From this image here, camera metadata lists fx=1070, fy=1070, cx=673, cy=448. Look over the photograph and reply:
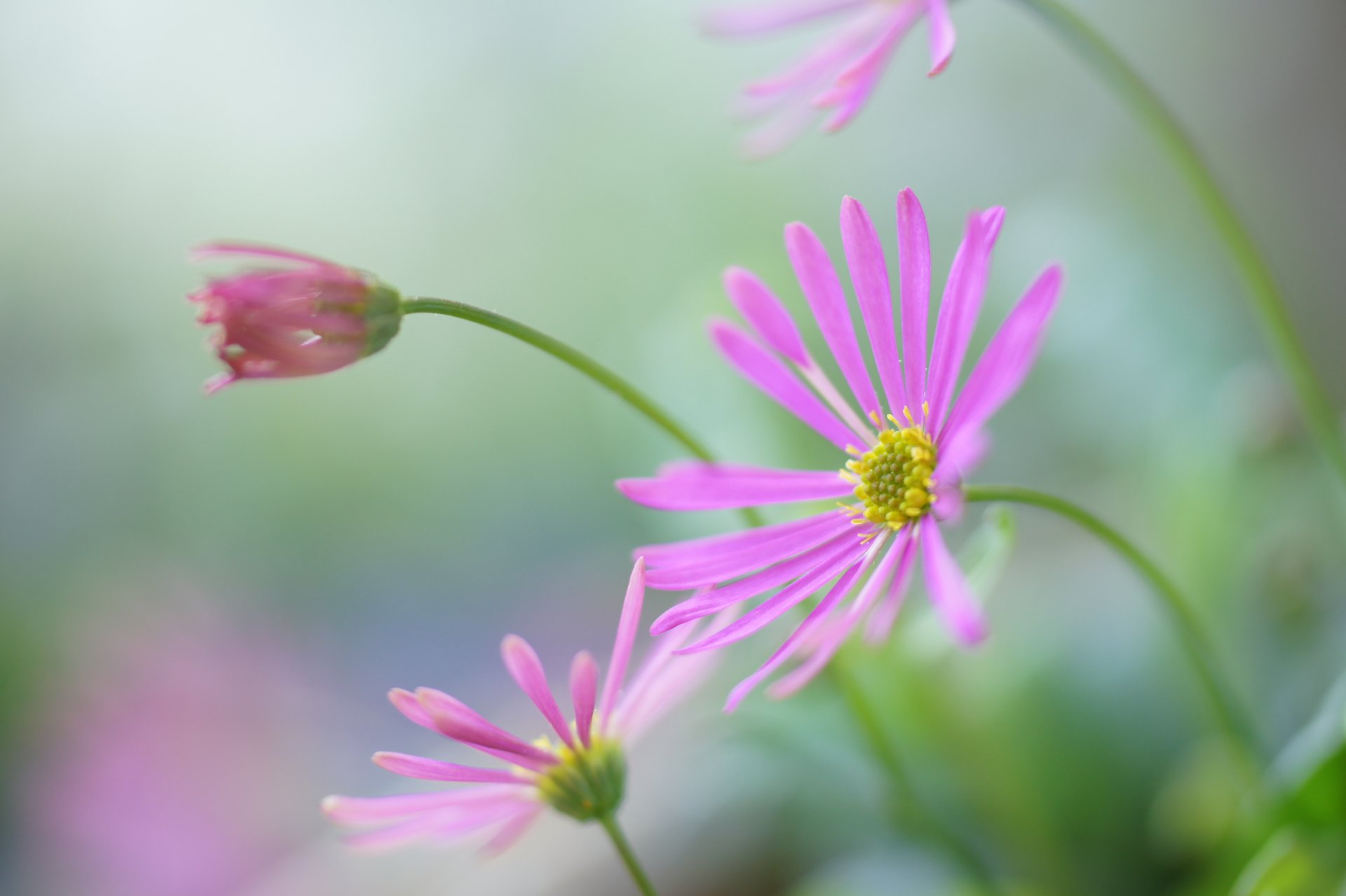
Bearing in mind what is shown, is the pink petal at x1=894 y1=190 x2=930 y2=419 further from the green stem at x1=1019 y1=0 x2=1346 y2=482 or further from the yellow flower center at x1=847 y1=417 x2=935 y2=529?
the green stem at x1=1019 y1=0 x2=1346 y2=482

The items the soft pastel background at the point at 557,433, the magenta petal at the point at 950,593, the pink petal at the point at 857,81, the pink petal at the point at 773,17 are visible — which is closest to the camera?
the magenta petal at the point at 950,593

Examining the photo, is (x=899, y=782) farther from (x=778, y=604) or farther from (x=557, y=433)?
(x=557, y=433)

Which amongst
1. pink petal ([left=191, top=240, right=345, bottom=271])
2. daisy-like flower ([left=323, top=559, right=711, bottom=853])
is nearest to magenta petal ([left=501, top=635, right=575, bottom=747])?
daisy-like flower ([left=323, top=559, right=711, bottom=853])

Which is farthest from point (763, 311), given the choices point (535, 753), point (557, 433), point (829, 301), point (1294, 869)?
point (557, 433)

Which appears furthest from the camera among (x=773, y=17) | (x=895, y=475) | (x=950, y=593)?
(x=773, y=17)

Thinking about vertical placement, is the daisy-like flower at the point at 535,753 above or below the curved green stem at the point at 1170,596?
above

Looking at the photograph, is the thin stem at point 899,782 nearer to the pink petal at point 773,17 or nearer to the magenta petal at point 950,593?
the magenta petal at point 950,593

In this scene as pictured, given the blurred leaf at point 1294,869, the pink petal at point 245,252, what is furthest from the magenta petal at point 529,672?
the blurred leaf at point 1294,869
